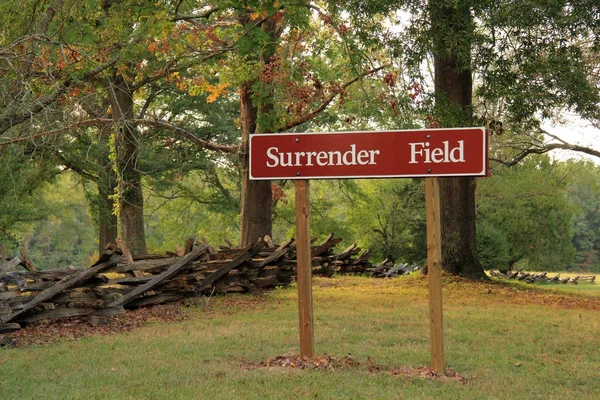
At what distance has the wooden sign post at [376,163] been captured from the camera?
6.62 metres

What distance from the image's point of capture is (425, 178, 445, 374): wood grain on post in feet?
21.9

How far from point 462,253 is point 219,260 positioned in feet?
19.5

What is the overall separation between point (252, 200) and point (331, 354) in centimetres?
1135

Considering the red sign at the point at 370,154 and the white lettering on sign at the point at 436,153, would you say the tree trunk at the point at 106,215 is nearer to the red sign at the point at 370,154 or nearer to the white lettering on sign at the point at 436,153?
the red sign at the point at 370,154

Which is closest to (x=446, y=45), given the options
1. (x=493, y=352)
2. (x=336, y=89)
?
(x=336, y=89)

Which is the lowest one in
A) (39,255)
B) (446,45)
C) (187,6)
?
(39,255)

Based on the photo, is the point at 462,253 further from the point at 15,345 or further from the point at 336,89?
the point at 15,345

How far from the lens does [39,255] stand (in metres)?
61.2

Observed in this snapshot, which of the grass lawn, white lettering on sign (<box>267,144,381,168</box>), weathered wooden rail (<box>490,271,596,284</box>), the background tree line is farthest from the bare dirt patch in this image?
weathered wooden rail (<box>490,271,596,284</box>)

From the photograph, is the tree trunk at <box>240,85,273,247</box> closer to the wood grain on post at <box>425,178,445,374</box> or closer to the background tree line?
the background tree line

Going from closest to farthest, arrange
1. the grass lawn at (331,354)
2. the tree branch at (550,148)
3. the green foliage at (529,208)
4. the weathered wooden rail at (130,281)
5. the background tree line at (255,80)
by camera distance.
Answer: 1. the grass lawn at (331,354)
2. the weathered wooden rail at (130,281)
3. the background tree line at (255,80)
4. the tree branch at (550,148)
5. the green foliage at (529,208)

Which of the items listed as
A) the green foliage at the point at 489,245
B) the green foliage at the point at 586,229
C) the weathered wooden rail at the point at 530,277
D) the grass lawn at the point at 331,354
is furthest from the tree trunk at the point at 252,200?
the green foliage at the point at 586,229

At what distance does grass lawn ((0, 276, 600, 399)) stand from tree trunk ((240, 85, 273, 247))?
588 centimetres

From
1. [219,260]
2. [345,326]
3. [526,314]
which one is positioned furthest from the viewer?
[219,260]
